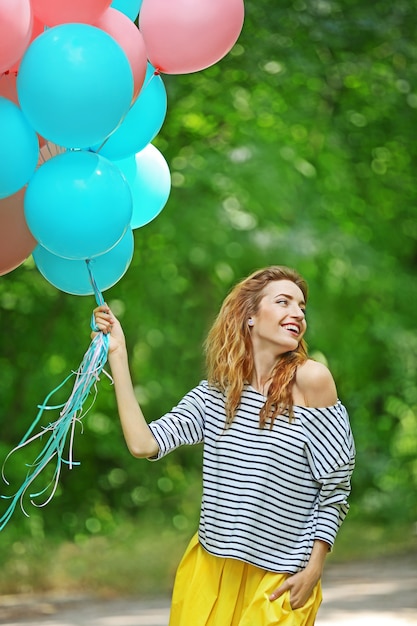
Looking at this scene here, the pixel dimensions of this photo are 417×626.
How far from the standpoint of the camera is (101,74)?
203cm

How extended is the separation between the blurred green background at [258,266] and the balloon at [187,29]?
10.1 ft

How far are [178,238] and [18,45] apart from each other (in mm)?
3572

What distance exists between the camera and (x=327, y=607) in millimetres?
4605

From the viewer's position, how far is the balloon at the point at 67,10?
2.12 m

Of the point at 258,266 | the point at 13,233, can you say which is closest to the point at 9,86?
the point at 13,233

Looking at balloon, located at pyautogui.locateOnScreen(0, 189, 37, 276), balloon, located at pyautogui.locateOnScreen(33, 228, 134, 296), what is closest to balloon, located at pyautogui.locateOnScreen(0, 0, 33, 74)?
balloon, located at pyautogui.locateOnScreen(0, 189, 37, 276)

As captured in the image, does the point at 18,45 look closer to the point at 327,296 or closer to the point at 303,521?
the point at 303,521

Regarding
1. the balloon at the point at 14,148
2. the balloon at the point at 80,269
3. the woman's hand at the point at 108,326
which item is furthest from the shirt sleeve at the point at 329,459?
the balloon at the point at 14,148

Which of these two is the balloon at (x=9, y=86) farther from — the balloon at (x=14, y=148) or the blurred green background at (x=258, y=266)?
the blurred green background at (x=258, y=266)

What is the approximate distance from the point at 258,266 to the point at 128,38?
11.4ft

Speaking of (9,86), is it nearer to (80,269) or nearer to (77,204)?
(77,204)

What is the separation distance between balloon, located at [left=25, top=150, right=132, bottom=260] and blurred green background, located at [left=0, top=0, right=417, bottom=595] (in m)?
3.17

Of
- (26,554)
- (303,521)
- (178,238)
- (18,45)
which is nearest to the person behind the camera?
(18,45)

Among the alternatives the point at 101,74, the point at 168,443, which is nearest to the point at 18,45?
the point at 101,74
